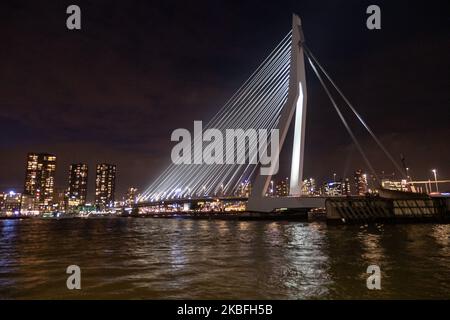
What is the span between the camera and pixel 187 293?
828cm

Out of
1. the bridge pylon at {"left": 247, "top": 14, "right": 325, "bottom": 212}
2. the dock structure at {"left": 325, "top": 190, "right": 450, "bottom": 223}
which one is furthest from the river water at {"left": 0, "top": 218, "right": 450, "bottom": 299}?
the dock structure at {"left": 325, "top": 190, "right": 450, "bottom": 223}

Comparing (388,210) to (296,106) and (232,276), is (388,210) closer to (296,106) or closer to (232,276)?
(296,106)

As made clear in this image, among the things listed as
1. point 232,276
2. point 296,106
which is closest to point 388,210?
point 296,106

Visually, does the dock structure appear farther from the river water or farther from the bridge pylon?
the river water

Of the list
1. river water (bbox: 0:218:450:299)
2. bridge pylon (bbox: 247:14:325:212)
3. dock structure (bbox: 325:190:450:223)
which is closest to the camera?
river water (bbox: 0:218:450:299)

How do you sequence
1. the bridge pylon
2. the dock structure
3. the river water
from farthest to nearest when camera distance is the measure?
the dock structure
the bridge pylon
the river water

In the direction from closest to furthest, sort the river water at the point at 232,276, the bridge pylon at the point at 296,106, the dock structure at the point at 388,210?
the river water at the point at 232,276
the bridge pylon at the point at 296,106
the dock structure at the point at 388,210

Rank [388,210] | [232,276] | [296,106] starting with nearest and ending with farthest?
[232,276], [296,106], [388,210]

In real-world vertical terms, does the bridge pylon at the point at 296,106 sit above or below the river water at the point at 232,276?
above

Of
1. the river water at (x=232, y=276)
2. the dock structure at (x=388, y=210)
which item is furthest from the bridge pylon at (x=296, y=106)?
the river water at (x=232, y=276)

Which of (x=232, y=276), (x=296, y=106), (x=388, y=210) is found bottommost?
(x=388, y=210)

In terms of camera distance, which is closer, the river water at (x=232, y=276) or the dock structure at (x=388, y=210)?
the river water at (x=232, y=276)

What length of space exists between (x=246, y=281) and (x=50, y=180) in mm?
189783

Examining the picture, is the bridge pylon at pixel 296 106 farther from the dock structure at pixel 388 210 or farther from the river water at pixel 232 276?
the river water at pixel 232 276
